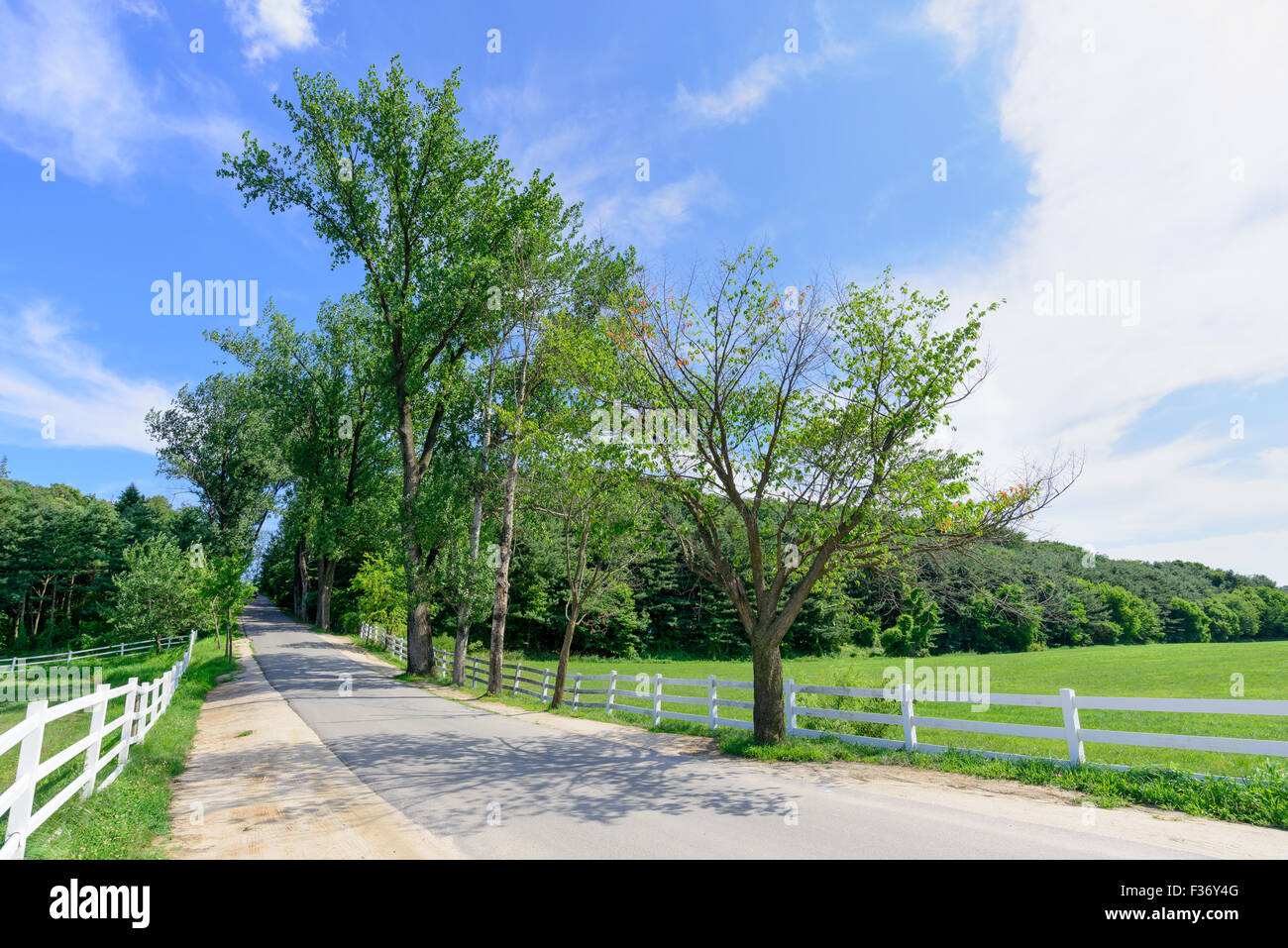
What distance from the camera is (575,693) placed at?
18500mm

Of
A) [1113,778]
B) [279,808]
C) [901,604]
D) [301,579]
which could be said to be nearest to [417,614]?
[279,808]

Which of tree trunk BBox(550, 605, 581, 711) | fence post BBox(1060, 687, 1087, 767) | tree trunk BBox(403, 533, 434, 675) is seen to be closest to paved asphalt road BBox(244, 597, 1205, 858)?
fence post BBox(1060, 687, 1087, 767)

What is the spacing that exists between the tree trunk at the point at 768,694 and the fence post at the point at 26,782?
29.8ft

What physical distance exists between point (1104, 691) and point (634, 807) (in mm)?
27999

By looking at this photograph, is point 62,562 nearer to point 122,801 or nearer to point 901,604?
point 122,801

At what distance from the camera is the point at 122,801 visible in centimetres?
657

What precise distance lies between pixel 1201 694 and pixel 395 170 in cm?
3455

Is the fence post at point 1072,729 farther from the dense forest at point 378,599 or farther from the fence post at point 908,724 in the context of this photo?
the dense forest at point 378,599

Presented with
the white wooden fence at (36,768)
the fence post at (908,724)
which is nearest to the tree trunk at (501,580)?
the white wooden fence at (36,768)

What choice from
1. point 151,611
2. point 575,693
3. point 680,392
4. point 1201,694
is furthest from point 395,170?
point 1201,694

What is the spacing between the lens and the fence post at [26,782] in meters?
4.41

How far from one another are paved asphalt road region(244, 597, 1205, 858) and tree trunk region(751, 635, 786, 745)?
1.34 meters

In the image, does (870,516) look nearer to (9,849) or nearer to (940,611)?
(940,611)

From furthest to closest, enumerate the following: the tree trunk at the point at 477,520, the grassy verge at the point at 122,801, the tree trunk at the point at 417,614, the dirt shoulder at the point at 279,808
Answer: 1. the tree trunk at the point at 417,614
2. the tree trunk at the point at 477,520
3. the dirt shoulder at the point at 279,808
4. the grassy verge at the point at 122,801
